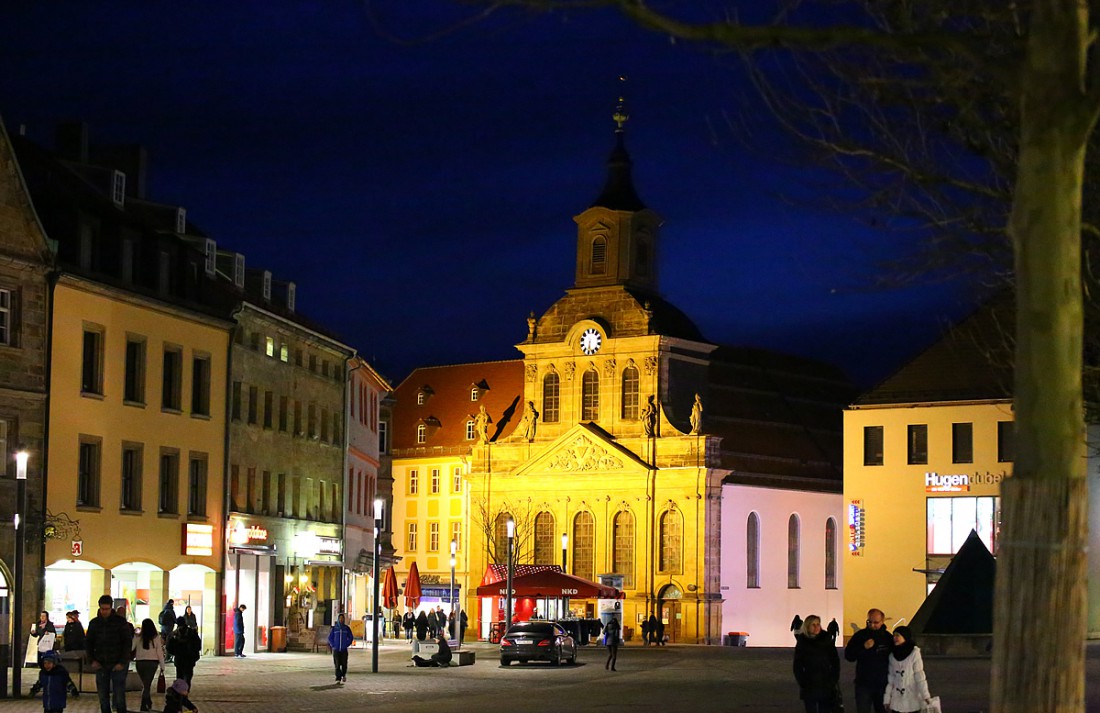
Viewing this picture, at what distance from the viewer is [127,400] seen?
52.8 m

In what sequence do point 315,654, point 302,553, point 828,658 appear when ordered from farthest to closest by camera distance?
point 302,553
point 315,654
point 828,658

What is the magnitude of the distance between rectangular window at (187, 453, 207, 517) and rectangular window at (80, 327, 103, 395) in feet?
18.5

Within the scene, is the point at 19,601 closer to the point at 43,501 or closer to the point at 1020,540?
the point at 43,501

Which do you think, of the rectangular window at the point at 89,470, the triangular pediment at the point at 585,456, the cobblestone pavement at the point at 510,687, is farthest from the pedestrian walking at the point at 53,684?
the triangular pediment at the point at 585,456

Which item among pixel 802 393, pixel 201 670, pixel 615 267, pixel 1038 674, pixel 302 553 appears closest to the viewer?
pixel 1038 674

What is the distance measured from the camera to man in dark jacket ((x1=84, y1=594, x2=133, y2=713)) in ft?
88.5

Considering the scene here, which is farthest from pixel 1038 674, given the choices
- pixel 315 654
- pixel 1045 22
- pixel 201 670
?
pixel 315 654

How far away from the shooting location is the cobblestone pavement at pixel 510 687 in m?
34.4

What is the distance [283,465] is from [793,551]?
52.3 meters

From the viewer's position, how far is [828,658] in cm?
2348

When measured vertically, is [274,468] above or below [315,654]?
above

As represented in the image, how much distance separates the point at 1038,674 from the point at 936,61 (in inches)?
151

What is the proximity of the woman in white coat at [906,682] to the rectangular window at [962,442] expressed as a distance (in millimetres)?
63474

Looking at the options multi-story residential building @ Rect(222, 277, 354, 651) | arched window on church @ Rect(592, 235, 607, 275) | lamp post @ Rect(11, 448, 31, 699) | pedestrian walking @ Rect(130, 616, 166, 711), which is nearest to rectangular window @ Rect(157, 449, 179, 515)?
multi-story residential building @ Rect(222, 277, 354, 651)
